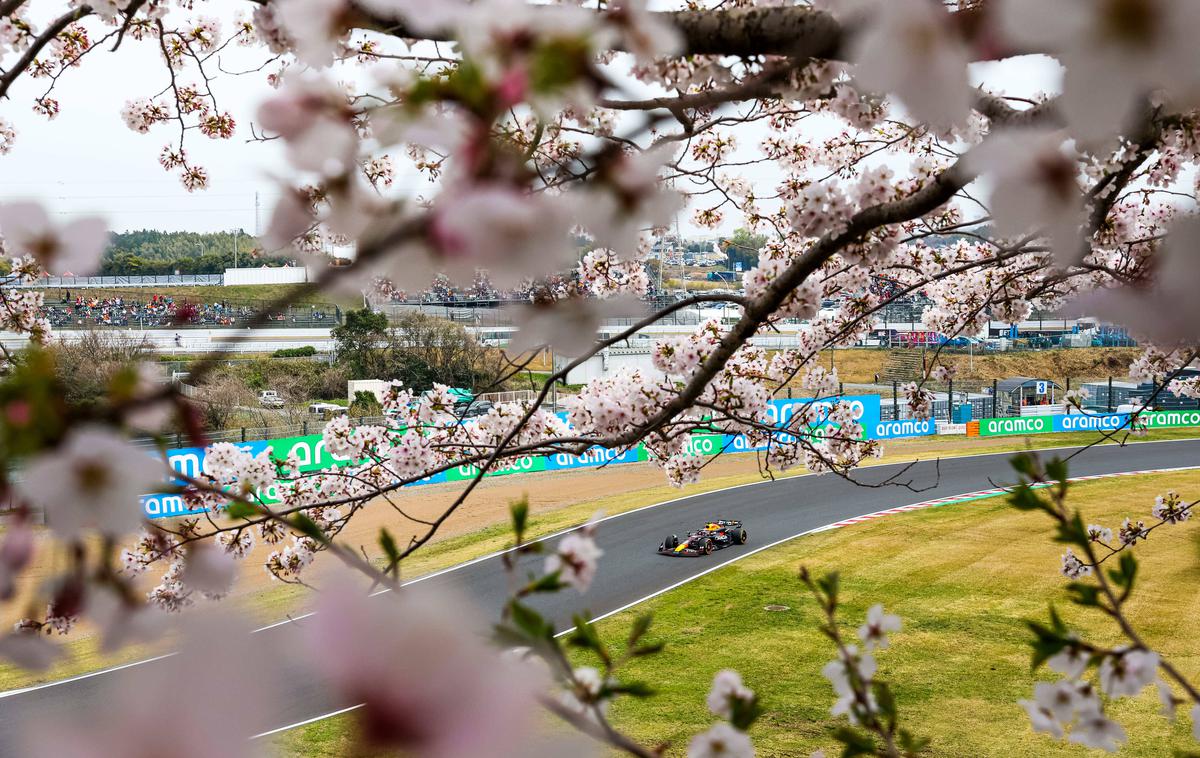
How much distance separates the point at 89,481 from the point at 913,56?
0.38 metres

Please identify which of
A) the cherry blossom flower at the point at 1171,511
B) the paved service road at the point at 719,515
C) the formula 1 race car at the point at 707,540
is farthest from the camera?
the formula 1 race car at the point at 707,540

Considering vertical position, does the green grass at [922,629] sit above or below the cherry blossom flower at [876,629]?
below

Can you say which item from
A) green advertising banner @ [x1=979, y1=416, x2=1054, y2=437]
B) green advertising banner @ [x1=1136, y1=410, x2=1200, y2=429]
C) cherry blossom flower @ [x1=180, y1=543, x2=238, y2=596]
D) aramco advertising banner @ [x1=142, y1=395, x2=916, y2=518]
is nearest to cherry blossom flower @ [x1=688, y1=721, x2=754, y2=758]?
cherry blossom flower @ [x1=180, y1=543, x2=238, y2=596]

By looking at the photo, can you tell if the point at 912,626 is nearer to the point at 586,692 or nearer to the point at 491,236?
the point at 586,692

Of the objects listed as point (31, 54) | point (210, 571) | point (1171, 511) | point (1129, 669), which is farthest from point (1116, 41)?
point (1171, 511)

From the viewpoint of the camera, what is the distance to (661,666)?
8.16m

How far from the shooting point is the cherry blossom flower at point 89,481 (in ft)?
1.23

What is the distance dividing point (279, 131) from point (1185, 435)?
25239 mm

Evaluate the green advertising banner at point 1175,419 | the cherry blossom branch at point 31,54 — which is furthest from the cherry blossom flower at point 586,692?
the green advertising banner at point 1175,419

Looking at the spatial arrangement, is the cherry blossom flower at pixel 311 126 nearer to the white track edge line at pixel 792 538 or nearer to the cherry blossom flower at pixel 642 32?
the cherry blossom flower at pixel 642 32

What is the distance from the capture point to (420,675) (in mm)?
209

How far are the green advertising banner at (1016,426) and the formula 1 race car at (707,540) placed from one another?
41.4 feet

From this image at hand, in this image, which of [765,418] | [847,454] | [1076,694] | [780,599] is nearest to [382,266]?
[1076,694]

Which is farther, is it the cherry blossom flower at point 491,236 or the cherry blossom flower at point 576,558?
the cherry blossom flower at point 576,558
